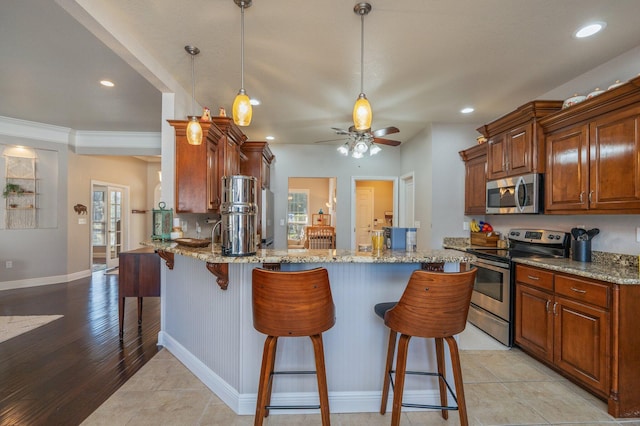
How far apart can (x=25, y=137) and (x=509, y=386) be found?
748 centimetres

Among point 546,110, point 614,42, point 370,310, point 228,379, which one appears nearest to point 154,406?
point 228,379

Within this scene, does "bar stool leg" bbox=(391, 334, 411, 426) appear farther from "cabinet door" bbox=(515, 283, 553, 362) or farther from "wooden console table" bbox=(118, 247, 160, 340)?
"wooden console table" bbox=(118, 247, 160, 340)

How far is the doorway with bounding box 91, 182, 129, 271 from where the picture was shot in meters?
6.66

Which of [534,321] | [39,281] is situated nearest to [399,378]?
[534,321]

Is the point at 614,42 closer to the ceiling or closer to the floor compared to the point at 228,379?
closer to the ceiling

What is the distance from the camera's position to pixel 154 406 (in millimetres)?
2010

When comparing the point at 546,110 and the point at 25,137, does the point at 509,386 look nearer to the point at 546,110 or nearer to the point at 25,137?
the point at 546,110

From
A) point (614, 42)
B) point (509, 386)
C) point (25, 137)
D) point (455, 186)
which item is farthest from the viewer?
point (25, 137)

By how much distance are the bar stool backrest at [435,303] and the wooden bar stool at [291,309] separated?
0.43m

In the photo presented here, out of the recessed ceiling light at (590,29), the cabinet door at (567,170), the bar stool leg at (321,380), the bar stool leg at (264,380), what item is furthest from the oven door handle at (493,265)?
the bar stool leg at (264,380)

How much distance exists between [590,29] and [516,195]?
61.0 inches

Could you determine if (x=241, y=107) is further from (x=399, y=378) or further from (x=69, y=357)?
(x=69, y=357)

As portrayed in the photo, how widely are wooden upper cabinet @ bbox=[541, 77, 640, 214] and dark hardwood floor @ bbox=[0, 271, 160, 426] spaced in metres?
3.98

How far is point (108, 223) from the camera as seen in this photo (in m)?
6.80
